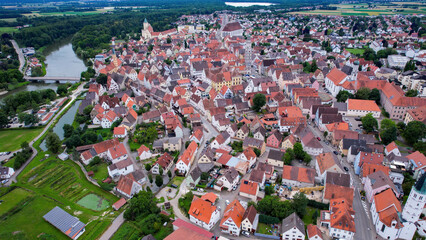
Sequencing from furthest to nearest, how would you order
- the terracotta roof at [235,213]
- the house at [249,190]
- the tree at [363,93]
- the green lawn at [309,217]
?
1. the tree at [363,93]
2. the house at [249,190]
3. the green lawn at [309,217]
4. the terracotta roof at [235,213]

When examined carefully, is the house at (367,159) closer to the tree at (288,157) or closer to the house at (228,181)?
the tree at (288,157)

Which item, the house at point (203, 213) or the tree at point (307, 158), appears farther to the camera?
the tree at point (307, 158)

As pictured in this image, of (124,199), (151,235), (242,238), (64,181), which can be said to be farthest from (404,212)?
(64,181)

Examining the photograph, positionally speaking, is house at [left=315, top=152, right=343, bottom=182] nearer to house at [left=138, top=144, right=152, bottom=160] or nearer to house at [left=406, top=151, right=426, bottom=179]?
house at [left=406, top=151, right=426, bottom=179]

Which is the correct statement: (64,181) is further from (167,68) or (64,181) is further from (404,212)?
(167,68)

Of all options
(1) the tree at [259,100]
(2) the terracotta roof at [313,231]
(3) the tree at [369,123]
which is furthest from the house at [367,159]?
(1) the tree at [259,100]

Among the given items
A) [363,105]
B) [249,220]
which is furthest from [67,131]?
[363,105]
